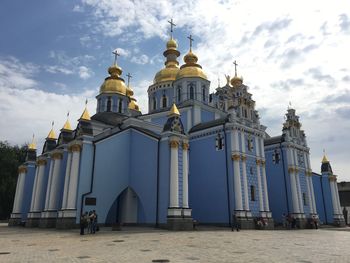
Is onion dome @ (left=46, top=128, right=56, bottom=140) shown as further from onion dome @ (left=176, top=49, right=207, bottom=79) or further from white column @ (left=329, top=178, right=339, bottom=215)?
white column @ (left=329, top=178, right=339, bottom=215)

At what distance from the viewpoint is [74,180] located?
21.5 metres

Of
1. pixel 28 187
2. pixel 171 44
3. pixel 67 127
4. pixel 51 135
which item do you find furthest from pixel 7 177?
pixel 171 44

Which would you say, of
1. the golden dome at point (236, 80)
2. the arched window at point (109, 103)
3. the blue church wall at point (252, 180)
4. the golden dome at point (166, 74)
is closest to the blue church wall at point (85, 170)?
the arched window at point (109, 103)

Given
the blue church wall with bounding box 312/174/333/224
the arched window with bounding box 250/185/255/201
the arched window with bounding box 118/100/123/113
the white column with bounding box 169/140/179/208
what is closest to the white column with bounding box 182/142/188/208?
the white column with bounding box 169/140/179/208

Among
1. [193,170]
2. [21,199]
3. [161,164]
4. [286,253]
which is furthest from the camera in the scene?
[21,199]

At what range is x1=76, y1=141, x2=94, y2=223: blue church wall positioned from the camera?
70.6ft

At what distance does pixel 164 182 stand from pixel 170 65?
18.6m

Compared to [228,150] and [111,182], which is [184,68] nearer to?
[228,150]

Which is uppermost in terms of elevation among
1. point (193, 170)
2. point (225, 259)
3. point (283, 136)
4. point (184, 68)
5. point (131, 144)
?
point (184, 68)

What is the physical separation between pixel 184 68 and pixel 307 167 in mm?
16239

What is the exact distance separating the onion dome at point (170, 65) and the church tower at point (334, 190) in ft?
66.9

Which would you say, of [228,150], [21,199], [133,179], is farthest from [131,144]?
[21,199]

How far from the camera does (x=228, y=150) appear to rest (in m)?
25.0

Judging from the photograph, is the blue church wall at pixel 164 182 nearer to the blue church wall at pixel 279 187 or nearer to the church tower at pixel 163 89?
the church tower at pixel 163 89
